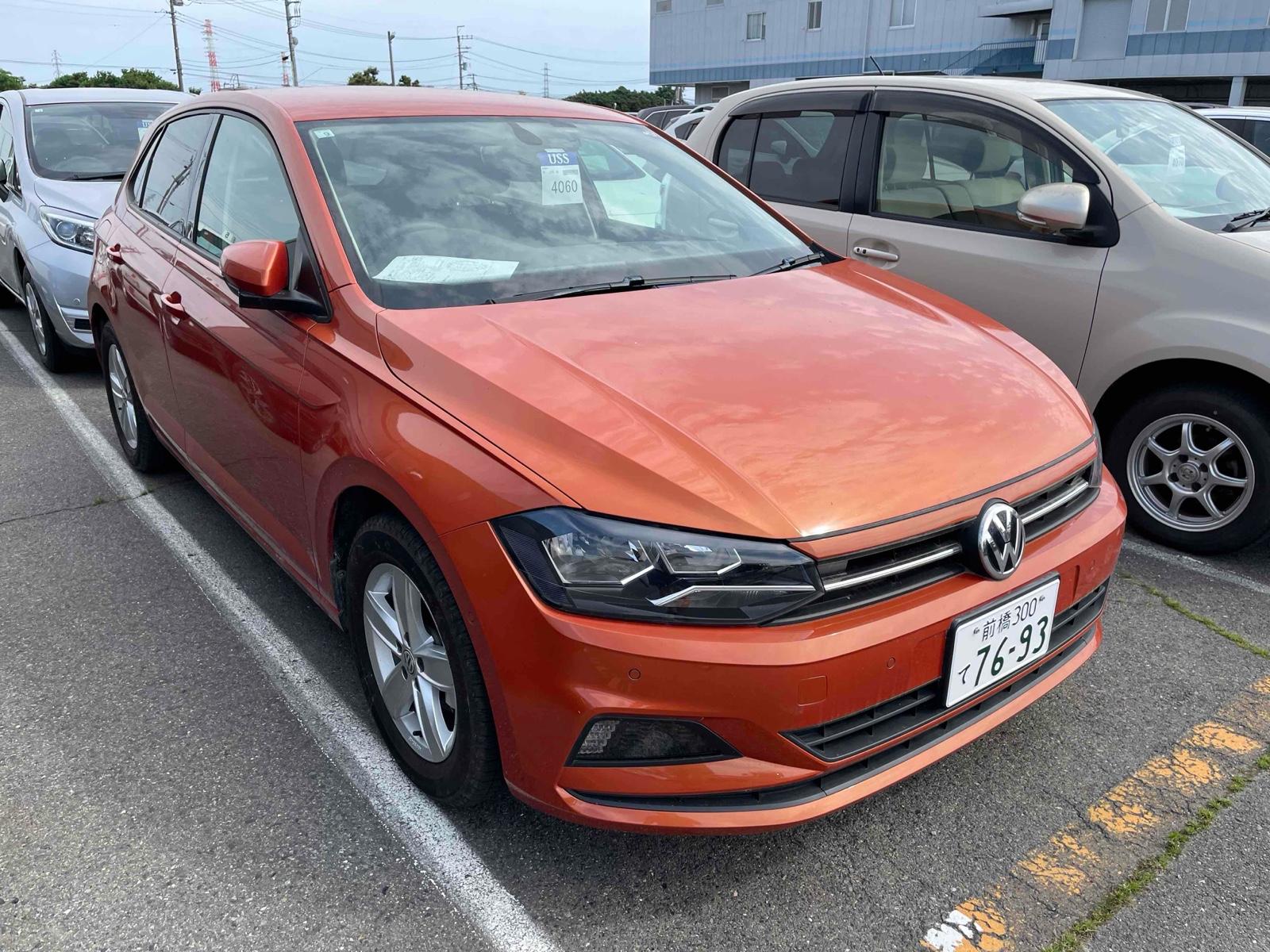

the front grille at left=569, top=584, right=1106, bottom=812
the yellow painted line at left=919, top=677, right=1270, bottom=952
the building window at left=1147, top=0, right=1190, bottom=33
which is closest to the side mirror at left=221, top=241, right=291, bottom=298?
the front grille at left=569, top=584, right=1106, bottom=812

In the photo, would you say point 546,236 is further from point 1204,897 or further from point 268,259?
point 1204,897

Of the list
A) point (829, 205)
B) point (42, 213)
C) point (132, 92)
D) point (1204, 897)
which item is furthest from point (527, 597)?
point (132, 92)

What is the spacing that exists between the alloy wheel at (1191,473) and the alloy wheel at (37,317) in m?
6.26

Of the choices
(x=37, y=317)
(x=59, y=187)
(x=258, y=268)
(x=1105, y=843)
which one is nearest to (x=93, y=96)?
(x=59, y=187)

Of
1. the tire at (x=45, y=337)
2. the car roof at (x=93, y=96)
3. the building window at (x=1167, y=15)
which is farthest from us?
the building window at (x=1167, y=15)

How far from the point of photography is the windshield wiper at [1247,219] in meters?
3.76

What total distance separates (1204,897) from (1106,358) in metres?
2.25

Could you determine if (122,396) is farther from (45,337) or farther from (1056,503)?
(1056,503)

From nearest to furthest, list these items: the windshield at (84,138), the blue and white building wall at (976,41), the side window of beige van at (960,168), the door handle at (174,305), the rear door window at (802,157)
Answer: the door handle at (174,305) < the side window of beige van at (960,168) < the rear door window at (802,157) < the windshield at (84,138) < the blue and white building wall at (976,41)

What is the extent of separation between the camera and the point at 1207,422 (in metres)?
3.59

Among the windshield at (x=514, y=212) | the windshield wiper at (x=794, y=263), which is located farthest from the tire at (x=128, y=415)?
the windshield wiper at (x=794, y=263)

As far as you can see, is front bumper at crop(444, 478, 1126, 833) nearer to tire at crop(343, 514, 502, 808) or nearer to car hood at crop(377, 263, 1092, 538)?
tire at crop(343, 514, 502, 808)

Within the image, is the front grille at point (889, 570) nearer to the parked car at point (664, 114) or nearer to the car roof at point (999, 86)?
the car roof at point (999, 86)

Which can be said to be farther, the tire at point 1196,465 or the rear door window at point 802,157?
the rear door window at point 802,157
